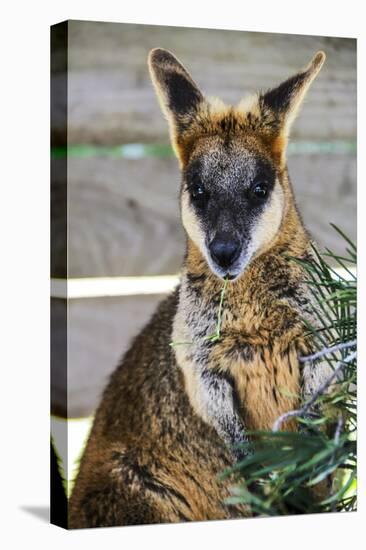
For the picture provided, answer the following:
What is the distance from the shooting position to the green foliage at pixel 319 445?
2.80m

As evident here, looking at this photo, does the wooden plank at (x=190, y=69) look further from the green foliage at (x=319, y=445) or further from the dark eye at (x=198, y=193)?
the green foliage at (x=319, y=445)

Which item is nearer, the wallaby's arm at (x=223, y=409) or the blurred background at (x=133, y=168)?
the blurred background at (x=133, y=168)

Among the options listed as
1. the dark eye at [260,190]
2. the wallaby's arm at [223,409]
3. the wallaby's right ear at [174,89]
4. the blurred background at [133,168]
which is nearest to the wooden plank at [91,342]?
the blurred background at [133,168]

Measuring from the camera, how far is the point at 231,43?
12.5 feet

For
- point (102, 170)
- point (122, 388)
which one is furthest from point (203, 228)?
point (122, 388)

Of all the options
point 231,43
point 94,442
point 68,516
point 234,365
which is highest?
point 231,43

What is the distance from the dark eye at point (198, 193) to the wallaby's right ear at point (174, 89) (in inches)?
8.8

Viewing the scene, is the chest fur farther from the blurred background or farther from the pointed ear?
the pointed ear

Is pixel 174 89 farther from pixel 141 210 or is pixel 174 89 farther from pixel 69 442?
pixel 69 442

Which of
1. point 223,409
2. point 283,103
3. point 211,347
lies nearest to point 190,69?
point 283,103

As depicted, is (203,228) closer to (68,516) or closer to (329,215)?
(329,215)

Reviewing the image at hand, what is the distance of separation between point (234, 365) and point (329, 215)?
0.76 meters

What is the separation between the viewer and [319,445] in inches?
110

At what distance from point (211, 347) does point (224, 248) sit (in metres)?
0.41
